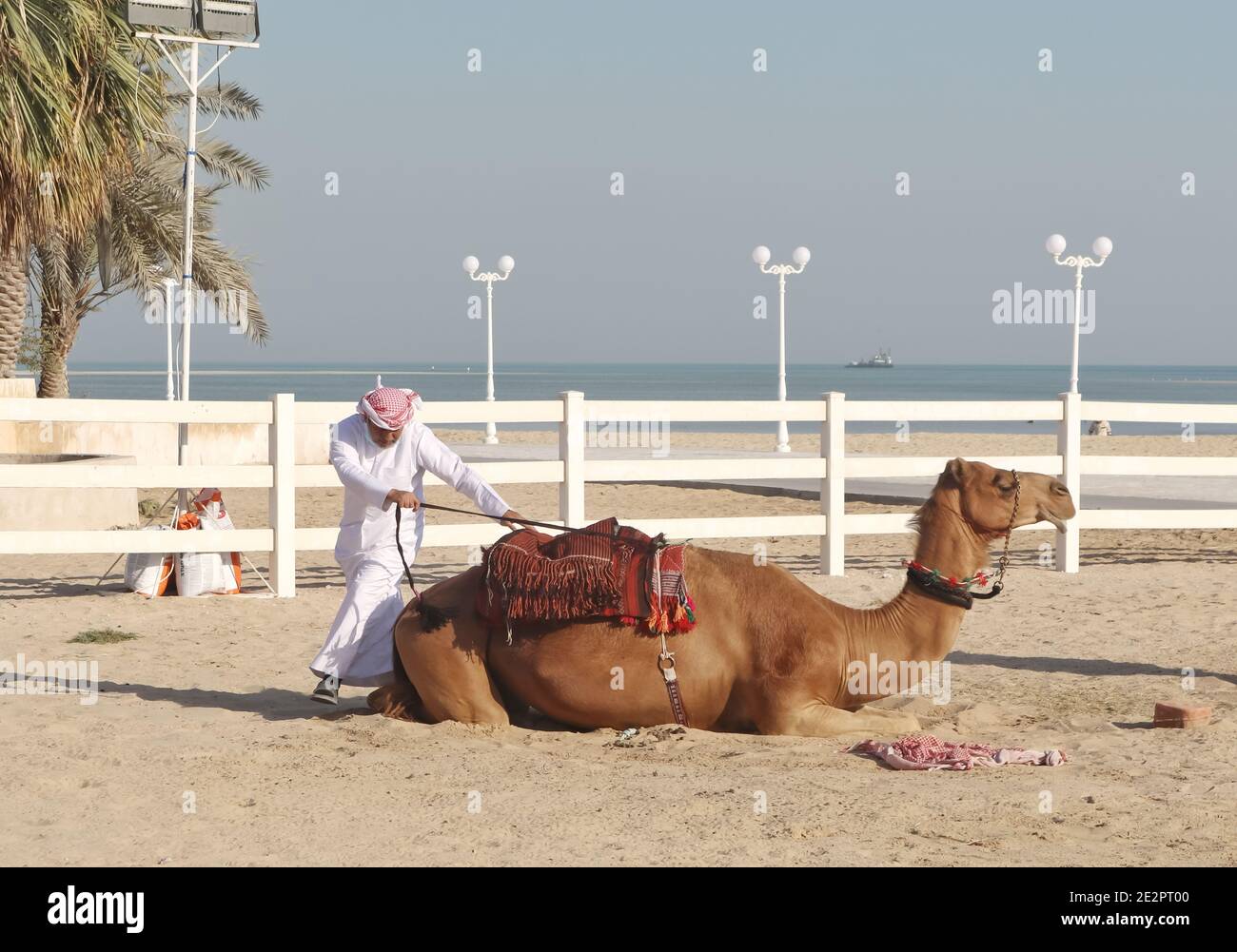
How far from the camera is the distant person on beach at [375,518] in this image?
6.80 meters

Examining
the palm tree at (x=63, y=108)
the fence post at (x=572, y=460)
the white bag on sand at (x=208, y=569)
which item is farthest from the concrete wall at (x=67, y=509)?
the fence post at (x=572, y=460)

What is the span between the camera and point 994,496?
20.4 ft

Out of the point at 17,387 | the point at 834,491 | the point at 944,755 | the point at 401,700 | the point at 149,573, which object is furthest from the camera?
the point at 17,387

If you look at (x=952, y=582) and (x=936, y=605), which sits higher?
(x=952, y=582)

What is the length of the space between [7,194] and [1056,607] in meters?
10.8

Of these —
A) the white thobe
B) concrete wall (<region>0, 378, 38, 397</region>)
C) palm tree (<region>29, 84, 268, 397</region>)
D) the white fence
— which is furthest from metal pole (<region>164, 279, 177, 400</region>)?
the white thobe

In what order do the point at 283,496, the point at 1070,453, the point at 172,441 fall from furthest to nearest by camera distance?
the point at 172,441 < the point at 1070,453 < the point at 283,496

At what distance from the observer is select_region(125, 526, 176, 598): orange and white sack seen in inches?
449

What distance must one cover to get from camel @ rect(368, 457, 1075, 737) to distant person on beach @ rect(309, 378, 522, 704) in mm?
501

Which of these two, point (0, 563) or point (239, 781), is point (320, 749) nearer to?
point (239, 781)

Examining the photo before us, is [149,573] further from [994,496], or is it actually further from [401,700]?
[994,496]

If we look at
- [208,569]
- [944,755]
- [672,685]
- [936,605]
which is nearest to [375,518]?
[672,685]

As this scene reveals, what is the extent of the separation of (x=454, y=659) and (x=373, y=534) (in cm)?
90

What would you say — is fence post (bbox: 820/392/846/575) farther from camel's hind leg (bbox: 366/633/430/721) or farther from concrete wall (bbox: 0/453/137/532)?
concrete wall (bbox: 0/453/137/532)
